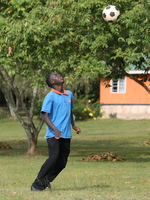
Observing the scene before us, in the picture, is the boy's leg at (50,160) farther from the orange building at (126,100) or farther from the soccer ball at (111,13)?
the orange building at (126,100)

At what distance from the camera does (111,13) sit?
13.3m

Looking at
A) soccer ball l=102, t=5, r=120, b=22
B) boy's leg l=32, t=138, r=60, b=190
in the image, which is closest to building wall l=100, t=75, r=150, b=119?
soccer ball l=102, t=5, r=120, b=22

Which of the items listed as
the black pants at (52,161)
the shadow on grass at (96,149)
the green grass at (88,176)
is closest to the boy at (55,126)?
the black pants at (52,161)

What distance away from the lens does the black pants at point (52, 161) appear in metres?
8.00

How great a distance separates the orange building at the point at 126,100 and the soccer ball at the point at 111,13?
27325 mm

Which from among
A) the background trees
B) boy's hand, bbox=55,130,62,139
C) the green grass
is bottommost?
the green grass

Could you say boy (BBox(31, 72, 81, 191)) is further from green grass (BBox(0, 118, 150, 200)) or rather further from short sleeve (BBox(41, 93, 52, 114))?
green grass (BBox(0, 118, 150, 200))

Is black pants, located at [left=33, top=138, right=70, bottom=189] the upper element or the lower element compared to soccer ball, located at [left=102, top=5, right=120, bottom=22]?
lower

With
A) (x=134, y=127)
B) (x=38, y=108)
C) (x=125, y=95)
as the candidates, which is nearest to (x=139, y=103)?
(x=125, y=95)

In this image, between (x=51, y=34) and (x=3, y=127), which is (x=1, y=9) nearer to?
(x=51, y=34)

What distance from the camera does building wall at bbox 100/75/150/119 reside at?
4066 cm

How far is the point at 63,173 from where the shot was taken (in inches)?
504

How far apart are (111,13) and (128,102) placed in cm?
2859

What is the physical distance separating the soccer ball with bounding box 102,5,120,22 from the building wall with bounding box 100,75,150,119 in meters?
27.3
